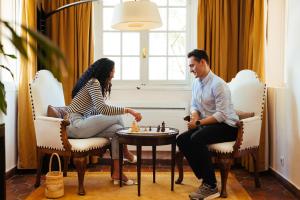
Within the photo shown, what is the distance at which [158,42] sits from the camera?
4.97 metres

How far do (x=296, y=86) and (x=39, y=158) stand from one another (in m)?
2.28

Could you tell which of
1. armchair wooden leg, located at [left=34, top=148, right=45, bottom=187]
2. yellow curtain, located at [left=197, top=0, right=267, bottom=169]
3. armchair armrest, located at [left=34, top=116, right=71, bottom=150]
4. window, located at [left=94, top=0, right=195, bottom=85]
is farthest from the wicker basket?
yellow curtain, located at [left=197, top=0, right=267, bottom=169]

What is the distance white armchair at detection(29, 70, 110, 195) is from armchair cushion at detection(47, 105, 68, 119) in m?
0.05

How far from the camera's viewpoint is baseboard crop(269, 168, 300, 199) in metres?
3.17

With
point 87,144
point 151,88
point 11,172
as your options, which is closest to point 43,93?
point 87,144

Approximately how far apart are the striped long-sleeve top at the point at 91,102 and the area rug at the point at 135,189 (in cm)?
65

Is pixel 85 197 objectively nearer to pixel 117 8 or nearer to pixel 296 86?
pixel 117 8

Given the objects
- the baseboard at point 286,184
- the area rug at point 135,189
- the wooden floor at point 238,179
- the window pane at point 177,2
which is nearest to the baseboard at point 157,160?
the wooden floor at point 238,179

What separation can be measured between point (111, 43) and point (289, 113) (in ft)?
8.14

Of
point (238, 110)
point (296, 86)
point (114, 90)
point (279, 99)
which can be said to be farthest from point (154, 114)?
point (296, 86)

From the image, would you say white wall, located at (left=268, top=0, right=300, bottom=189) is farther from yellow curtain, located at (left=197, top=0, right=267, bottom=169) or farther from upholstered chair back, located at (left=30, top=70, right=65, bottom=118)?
upholstered chair back, located at (left=30, top=70, right=65, bottom=118)

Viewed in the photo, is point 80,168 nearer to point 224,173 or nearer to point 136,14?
point 224,173

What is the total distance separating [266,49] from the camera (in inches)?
156

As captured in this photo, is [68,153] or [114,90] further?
[114,90]
